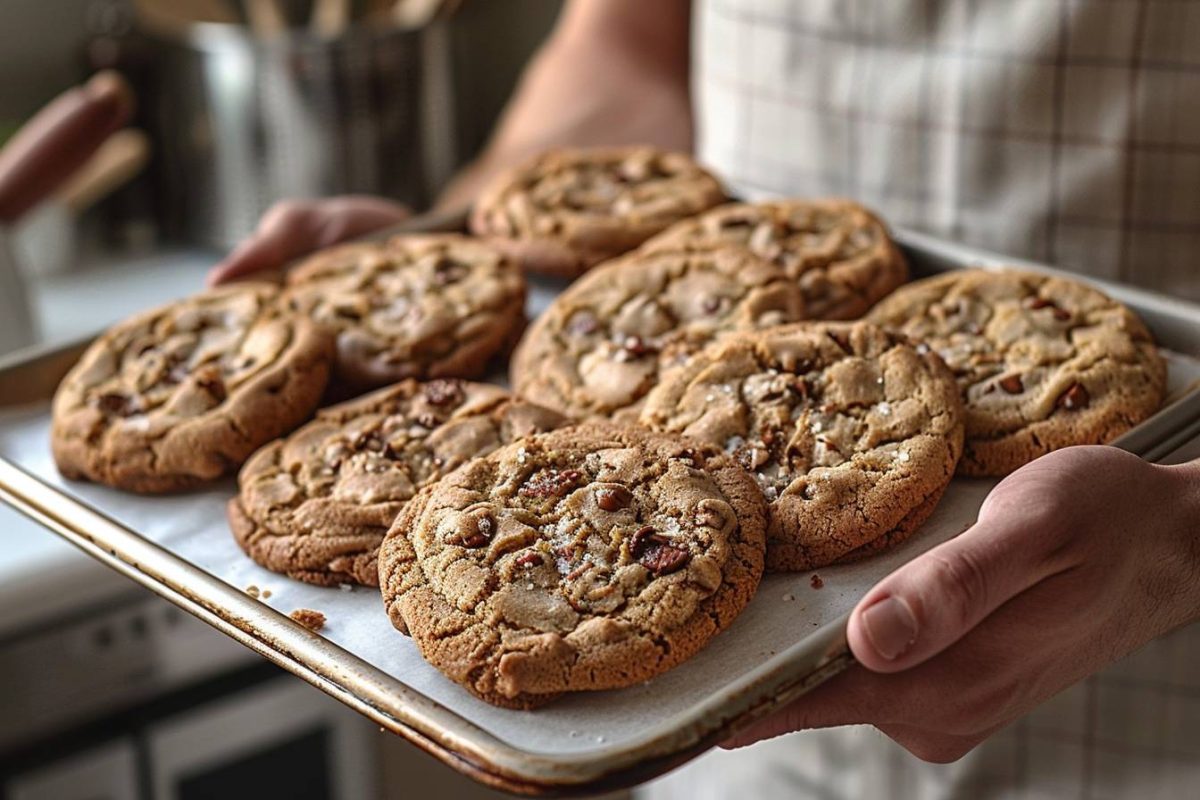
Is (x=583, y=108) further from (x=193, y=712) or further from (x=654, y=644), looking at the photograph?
(x=654, y=644)

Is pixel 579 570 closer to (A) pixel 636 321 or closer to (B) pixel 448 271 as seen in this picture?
(A) pixel 636 321

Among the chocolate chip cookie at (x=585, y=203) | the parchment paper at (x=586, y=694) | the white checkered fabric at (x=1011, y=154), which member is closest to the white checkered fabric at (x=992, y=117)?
the white checkered fabric at (x=1011, y=154)

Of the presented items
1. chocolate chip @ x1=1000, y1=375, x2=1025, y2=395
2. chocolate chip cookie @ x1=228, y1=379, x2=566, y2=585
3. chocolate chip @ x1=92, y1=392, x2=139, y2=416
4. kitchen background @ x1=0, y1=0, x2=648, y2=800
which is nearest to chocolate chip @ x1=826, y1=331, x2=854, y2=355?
chocolate chip @ x1=1000, y1=375, x2=1025, y2=395

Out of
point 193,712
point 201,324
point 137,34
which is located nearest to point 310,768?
point 193,712

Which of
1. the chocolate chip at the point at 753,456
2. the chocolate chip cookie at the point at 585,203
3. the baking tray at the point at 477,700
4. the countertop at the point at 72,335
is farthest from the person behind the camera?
the countertop at the point at 72,335

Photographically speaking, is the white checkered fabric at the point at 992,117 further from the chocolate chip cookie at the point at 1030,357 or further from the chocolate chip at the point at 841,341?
the chocolate chip at the point at 841,341
